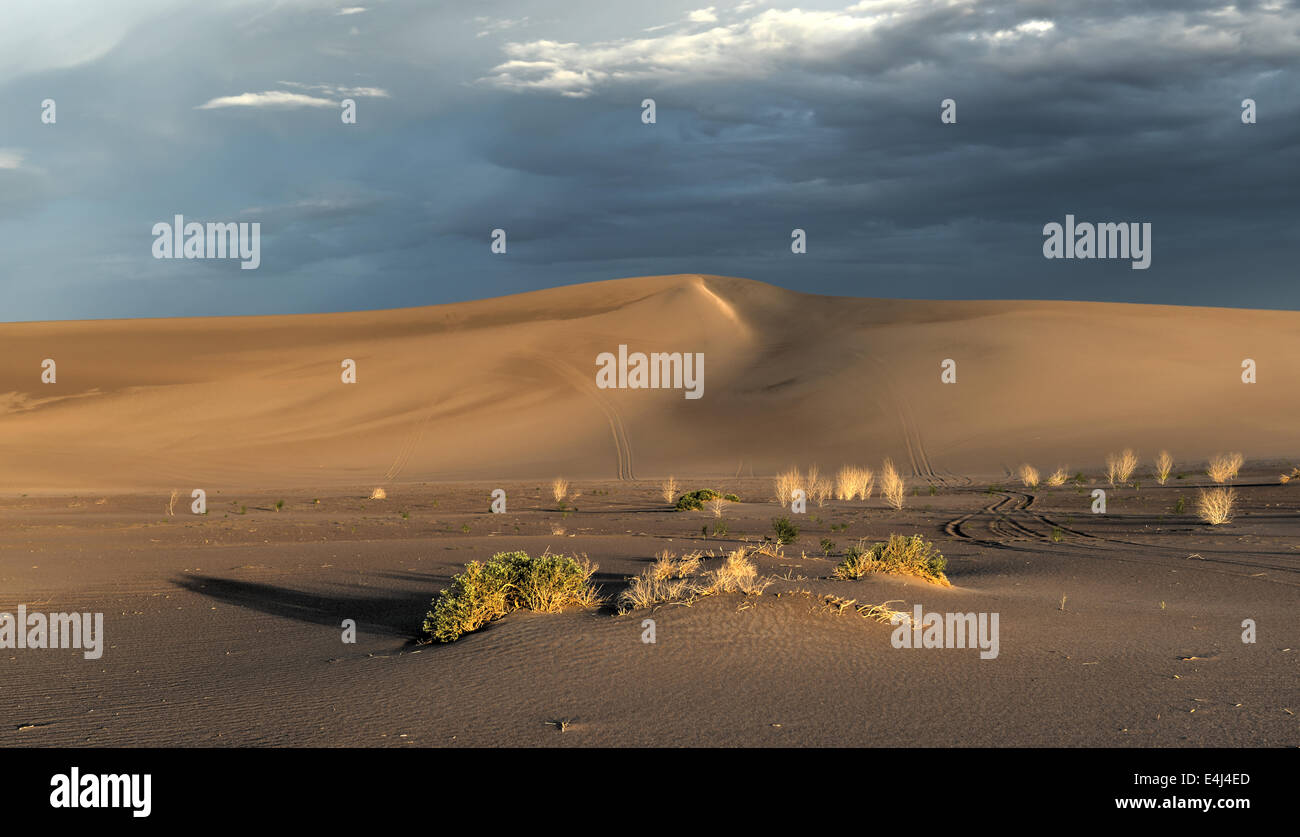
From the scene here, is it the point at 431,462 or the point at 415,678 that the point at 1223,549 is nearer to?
Answer: the point at 415,678

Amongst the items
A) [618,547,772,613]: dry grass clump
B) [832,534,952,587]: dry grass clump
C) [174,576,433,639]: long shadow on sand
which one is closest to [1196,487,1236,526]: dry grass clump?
[832,534,952,587]: dry grass clump

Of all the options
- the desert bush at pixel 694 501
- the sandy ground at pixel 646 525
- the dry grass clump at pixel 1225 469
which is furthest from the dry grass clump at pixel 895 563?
the dry grass clump at pixel 1225 469

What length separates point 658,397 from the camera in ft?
162

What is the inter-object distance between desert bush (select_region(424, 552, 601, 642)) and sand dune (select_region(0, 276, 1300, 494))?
25.9 m

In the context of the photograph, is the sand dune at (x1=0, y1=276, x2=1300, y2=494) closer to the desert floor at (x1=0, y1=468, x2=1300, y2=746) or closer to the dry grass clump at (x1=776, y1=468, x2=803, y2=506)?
the dry grass clump at (x1=776, y1=468, x2=803, y2=506)

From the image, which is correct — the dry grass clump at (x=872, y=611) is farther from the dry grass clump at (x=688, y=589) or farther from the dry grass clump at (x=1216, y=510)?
the dry grass clump at (x=1216, y=510)

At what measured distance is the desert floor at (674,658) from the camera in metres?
6.52

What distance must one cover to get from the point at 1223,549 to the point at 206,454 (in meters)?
39.7

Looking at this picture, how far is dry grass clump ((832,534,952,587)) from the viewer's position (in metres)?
12.0

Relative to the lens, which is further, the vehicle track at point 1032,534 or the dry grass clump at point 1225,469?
the dry grass clump at point 1225,469

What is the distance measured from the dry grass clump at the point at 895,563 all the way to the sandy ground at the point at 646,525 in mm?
585

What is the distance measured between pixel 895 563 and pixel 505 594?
5.16m

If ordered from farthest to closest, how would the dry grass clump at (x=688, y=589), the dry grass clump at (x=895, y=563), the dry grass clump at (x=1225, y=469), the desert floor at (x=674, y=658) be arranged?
the dry grass clump at (x=1225, y=469), the dry grass clump at (x=895, y=563), the dry grass clump at (x=688, y=589), the desert floor at (x=674, y=658)

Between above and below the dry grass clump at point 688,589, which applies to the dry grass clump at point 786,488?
above
